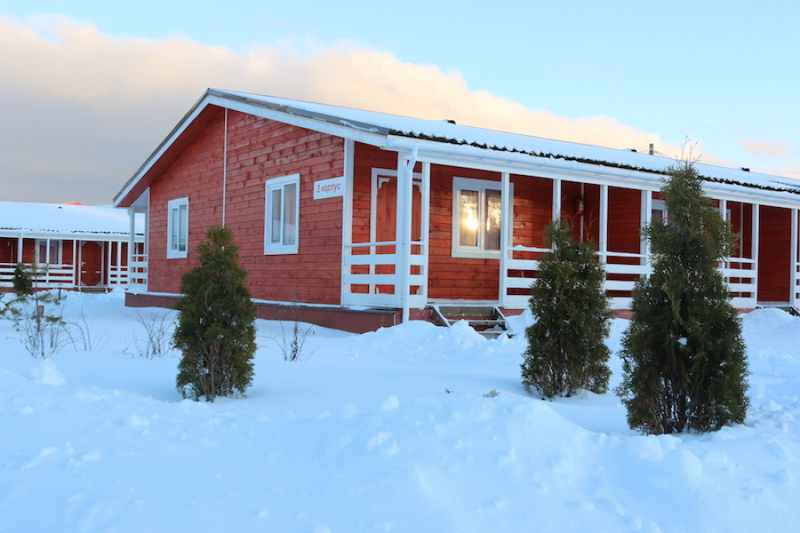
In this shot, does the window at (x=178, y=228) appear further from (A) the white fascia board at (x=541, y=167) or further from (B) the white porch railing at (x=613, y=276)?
(A) the white fascia board at (x=541, y=167)

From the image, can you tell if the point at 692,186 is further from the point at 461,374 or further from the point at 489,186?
the point at 489,186

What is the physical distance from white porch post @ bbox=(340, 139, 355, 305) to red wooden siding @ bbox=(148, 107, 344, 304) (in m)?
0.13

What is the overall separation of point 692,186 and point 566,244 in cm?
206

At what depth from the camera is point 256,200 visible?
15.1 meters

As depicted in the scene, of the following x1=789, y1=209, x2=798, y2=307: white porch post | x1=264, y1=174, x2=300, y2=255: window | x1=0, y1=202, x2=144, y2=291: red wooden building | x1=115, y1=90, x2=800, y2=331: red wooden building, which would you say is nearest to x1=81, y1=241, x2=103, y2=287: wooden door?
x1=0, y1=202, x2=144, y2=291: red wooden building

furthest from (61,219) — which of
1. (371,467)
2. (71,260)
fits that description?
(371,467)

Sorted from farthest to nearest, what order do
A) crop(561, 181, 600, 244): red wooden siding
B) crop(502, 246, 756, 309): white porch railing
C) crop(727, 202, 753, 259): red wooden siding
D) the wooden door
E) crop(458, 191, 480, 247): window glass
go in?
the wooden door → crop(727, 202, 753, 259): red wooden siding → crop(561, 181, 600, 244): red wooden siding → crop(458, 191, 480, 247): window glass → crop(502, 246, 756, 309): white porch railing

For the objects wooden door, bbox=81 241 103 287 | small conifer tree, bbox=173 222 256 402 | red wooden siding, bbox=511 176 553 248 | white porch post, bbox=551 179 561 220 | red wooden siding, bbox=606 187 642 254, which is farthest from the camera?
wooden door, bbox=81 241 103 287

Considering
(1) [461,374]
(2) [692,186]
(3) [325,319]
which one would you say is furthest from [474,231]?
(2) [692,186]

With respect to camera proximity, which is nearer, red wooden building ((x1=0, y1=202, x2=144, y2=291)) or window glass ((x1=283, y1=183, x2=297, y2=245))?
window glass ((x1=283, y1=183, x2=297, y2=245))

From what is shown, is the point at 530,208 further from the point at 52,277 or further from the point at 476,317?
the point at 52,277

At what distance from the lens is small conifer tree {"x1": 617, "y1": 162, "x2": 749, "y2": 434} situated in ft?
15.6

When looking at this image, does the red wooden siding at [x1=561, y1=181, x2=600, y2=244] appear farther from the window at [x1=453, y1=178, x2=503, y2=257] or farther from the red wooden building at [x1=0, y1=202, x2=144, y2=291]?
the red wooden building at [x1=0, y1=202, x2=144, y2=291]

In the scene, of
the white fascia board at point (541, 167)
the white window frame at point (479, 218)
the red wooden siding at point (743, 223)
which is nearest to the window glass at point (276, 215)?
the white window frame at point (479, 218)
